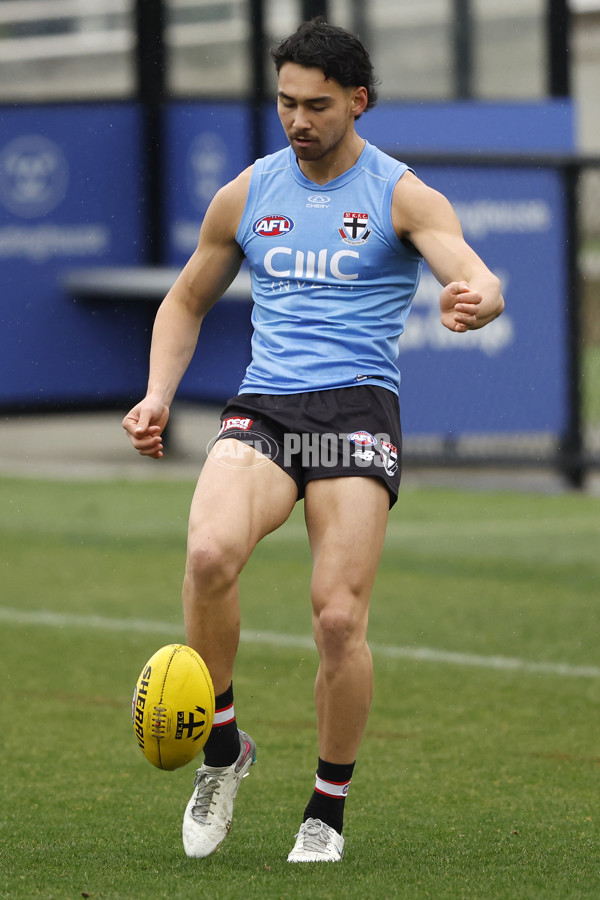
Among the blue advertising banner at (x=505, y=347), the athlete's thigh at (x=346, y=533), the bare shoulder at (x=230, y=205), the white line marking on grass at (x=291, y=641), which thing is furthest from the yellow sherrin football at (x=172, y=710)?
the blue advertising banner at (x=505, y=347)

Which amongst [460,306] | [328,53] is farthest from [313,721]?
[328,53]

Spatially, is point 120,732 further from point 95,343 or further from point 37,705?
point 95,343

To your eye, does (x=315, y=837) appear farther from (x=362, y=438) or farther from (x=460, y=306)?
(x=460, y=306)

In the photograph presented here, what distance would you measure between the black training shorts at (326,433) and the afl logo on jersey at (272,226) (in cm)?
47

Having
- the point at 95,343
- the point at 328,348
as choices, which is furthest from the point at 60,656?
the point at 95,343

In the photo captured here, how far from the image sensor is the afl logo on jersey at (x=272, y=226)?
14.5ft

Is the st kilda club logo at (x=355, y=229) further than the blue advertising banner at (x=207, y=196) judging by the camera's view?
No

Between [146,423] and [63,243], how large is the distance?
10518mm

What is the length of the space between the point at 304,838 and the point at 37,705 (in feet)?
7.72

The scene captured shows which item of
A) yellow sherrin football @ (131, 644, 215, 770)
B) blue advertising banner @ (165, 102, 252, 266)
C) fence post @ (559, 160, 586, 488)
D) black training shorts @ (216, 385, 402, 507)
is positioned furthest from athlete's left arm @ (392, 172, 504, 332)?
blue advertising banner @ (165, 102, 252, 266)

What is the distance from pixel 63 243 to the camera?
1462 cm

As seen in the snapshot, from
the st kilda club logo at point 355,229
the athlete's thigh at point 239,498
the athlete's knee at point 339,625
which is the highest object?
the st kilda club logo at point 355,229

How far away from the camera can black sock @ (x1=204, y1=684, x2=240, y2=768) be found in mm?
4445

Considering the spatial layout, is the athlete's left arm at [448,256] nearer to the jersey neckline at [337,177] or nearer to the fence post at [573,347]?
the jersey neckline at [337,177]
